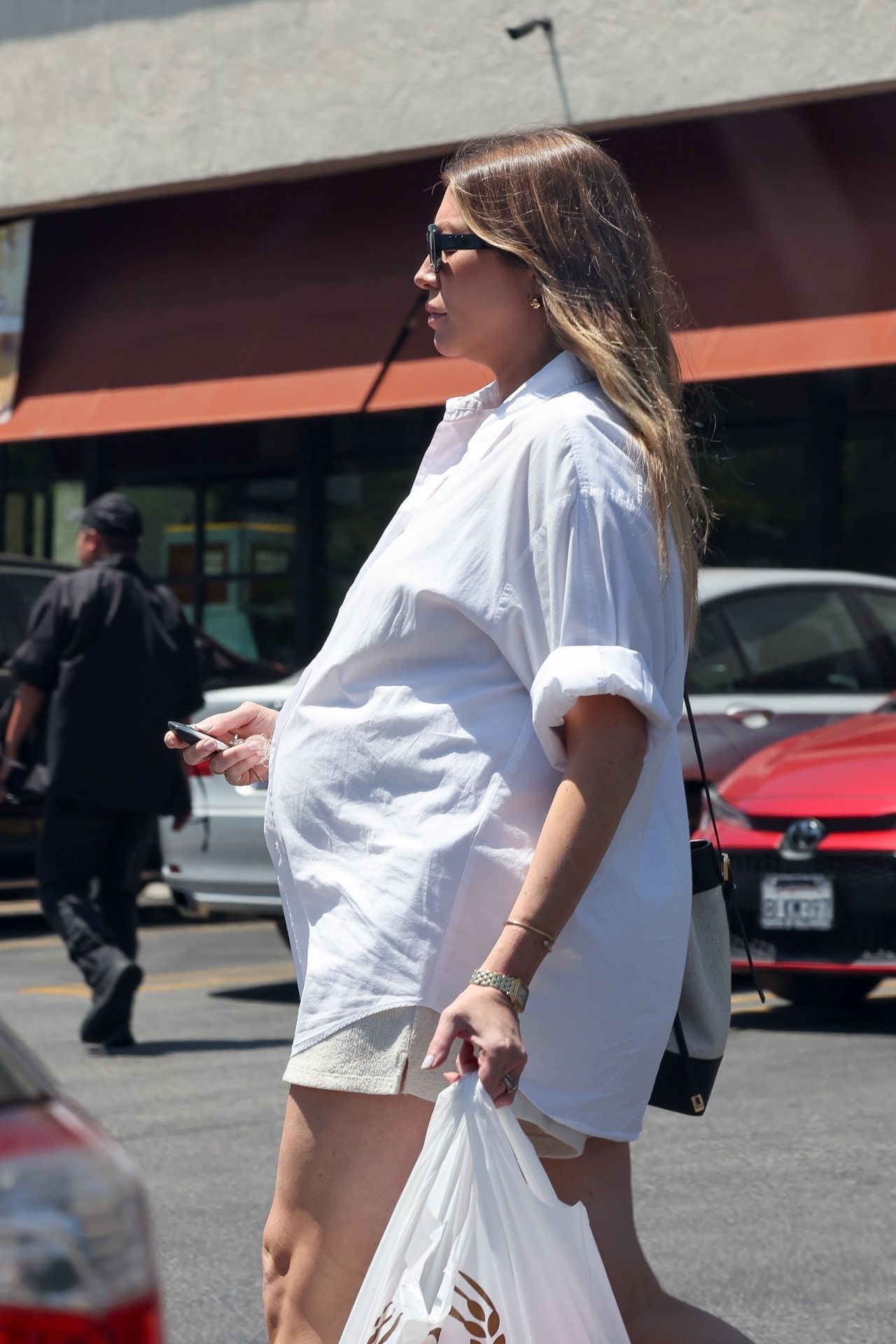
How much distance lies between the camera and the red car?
23.8ft

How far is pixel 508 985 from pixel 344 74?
12818 mm

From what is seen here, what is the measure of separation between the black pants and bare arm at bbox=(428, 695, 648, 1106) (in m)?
5.20

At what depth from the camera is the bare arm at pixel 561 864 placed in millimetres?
→ 2164

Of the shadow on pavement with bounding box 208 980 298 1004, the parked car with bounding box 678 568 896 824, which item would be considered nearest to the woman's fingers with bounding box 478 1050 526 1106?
the shadow on pavement with bounding box 208 980 298 1004

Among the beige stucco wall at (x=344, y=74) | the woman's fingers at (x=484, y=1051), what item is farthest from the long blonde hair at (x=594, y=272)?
the beige stucco wall at (x=344, y=74)

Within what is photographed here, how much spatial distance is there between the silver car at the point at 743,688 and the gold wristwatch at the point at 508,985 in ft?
19.7

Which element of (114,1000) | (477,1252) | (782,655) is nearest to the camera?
(477,1252)

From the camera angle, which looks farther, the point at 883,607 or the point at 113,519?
the point at 883,607

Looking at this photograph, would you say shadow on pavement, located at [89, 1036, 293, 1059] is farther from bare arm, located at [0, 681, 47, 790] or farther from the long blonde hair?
the long blonde hair

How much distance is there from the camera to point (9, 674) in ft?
33.8

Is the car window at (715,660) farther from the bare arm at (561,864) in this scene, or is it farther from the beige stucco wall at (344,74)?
the bare arm at (561,864)

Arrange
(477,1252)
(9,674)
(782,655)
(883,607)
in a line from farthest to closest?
(9,674) < (883,607) < (782,655) < (477,1252)

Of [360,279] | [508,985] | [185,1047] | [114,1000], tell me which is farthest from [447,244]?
[360,279]

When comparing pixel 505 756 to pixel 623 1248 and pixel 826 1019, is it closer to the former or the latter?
pixel 623 1248
